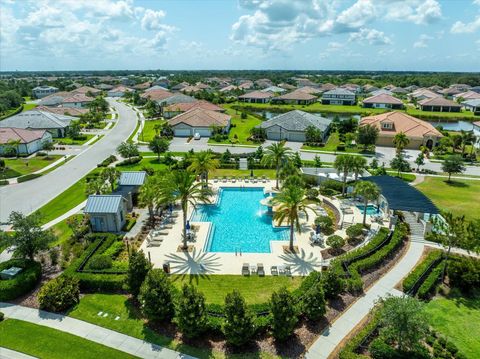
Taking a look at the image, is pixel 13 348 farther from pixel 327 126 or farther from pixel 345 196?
pixel 327 126

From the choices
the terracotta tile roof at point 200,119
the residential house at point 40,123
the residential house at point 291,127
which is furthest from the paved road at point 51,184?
the residential house at point 291,127

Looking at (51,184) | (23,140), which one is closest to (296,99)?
(23,140)

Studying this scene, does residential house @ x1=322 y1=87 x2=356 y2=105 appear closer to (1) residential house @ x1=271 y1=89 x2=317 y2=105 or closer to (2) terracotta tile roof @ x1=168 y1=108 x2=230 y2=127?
(1) residential house @ x1=271 y1=89 x2=317 y2=105

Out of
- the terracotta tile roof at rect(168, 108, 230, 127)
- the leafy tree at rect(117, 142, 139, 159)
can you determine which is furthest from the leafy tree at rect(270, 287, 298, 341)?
the terracotta tile roof at rect(168, 108, 230, 127)

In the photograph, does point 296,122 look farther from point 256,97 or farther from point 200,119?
point 256,97

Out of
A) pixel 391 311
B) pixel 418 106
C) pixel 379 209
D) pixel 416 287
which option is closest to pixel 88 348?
pixel 391 311

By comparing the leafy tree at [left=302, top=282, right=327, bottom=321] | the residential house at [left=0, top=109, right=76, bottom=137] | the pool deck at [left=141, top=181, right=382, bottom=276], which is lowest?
the pool deck at [left=141, top=181, right=382, bottom=276]
